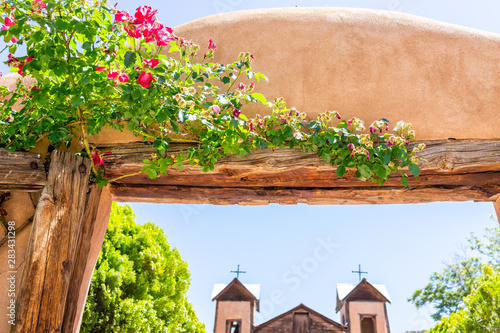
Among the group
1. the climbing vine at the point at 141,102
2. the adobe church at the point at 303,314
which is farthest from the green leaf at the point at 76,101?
the adobe church at the point at 303,314

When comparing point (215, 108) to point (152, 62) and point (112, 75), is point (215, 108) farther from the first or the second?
point (112, 75)

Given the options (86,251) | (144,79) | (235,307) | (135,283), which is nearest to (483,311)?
(135,283)

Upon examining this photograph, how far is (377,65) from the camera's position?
10.5ft

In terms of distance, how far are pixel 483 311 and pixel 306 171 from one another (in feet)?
29.1

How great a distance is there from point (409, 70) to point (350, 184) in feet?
3.13

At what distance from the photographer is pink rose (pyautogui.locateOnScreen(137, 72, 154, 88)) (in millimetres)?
2412

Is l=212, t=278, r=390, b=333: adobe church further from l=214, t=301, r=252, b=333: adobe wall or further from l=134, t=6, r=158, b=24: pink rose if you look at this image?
l=134, t=6, r=158, b=24: pink rose

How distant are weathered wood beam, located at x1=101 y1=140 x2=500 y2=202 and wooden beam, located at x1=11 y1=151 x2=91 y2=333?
0.35 metres

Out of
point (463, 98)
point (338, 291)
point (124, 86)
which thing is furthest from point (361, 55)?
point (338, 291)

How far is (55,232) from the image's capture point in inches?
105

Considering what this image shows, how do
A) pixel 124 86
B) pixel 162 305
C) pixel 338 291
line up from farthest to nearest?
pixel 338 291, pixel 162 305, pixel 124 86

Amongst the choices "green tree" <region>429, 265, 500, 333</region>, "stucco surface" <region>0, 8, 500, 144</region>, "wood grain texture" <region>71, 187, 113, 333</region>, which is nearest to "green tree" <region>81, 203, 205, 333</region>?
"wood grain texture" <region>71, 187, 113, 333</region>

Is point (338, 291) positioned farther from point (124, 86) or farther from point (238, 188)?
point (124, 86)

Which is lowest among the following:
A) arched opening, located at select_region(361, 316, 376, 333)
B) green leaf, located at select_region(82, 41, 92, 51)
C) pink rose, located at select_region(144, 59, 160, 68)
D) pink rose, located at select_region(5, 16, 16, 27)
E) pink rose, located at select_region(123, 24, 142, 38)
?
pink rose, located at select_region(144, 59, 160, 68)
